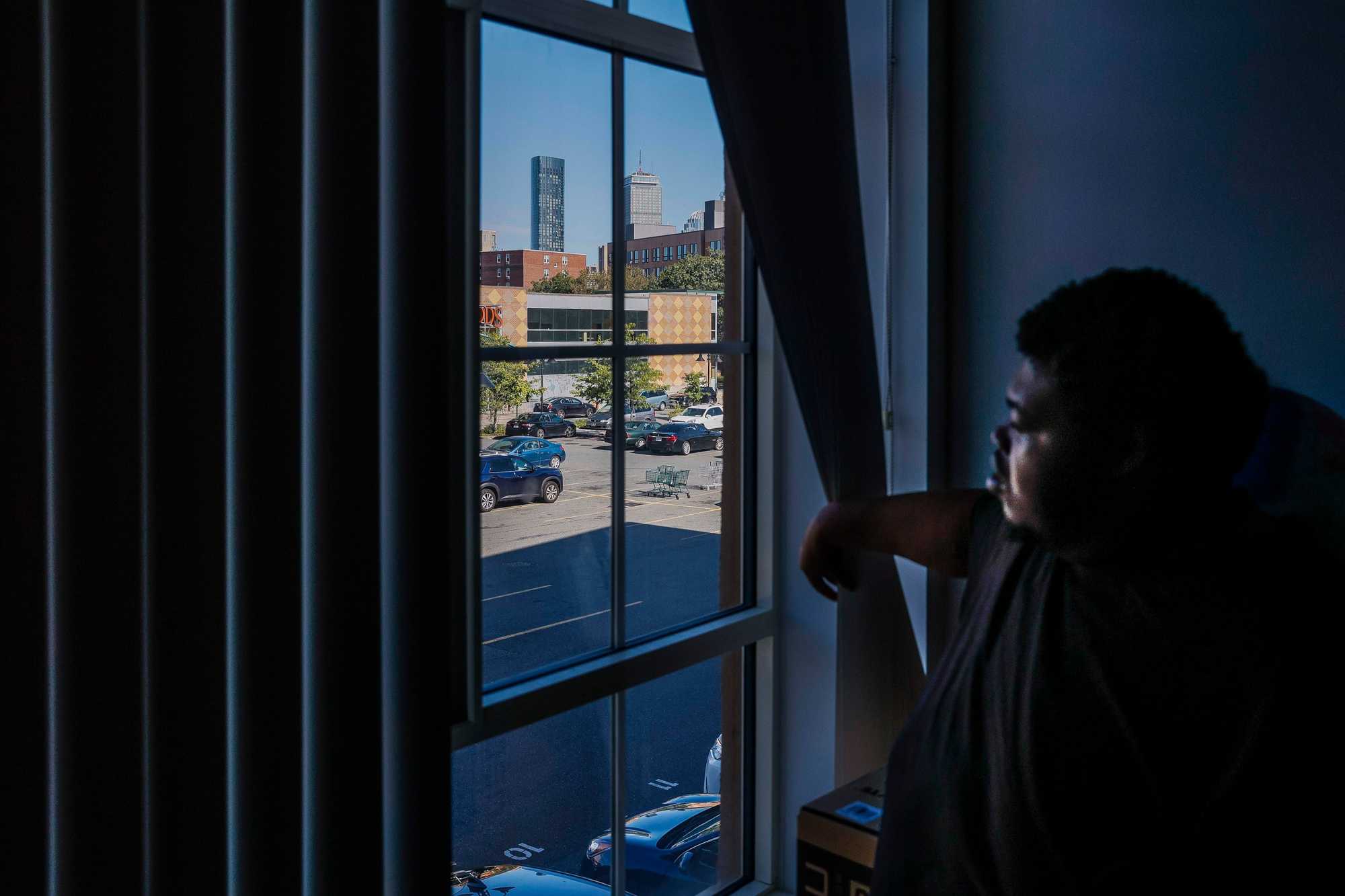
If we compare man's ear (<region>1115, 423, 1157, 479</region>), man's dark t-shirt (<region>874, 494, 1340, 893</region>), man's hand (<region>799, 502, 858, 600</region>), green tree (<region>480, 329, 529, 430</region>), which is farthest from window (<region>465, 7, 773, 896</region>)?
man's ear (<region>1115, 423, 1157, 479</region>)

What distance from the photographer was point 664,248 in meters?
2.00

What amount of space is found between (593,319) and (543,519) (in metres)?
0.36

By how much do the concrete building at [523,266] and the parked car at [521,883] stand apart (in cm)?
97

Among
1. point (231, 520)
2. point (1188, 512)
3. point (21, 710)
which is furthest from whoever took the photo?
point (1188, 512)

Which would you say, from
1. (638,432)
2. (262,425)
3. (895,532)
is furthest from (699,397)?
(262,425)

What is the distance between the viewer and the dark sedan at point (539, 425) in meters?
1.69

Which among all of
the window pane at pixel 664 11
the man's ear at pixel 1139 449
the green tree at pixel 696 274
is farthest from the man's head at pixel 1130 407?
the window pane at pixel 664 11

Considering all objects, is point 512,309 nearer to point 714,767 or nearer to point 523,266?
point 523,266

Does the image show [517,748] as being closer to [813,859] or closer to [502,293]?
[813,859]

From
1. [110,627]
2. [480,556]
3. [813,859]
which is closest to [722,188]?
[480,556]

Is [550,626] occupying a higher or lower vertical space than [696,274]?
lower

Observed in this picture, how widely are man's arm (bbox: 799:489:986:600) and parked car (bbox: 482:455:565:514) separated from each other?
455mm

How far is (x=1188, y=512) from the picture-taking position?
4.00 ft

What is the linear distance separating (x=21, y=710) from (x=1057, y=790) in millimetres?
1100
